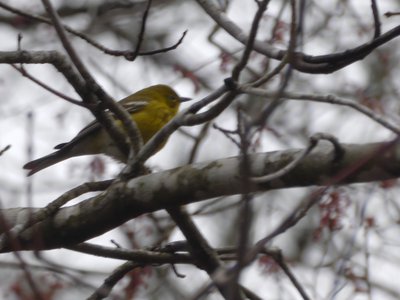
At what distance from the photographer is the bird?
20.4 feet

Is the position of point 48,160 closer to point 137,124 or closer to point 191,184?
point 137,124

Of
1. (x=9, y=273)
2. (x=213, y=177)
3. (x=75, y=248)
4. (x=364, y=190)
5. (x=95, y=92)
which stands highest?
(x=95, y=92)

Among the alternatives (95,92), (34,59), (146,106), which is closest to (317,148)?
(95,92)

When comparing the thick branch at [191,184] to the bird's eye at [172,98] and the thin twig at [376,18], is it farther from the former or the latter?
the bird's eye at [172,98]

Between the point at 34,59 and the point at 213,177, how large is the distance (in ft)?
3.66

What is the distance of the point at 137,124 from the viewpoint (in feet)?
22.2

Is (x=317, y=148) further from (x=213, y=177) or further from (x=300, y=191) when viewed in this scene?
(x=300, y=191)

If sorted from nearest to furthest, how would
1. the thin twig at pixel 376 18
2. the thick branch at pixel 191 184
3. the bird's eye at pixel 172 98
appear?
the thick branch at pixel 191 184
the thin twig at pixel 376 18
the bird's eye at pixel 172 98

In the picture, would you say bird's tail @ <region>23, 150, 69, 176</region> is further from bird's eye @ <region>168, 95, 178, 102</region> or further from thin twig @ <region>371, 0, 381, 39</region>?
thin twig @ <region>371, 0, 381, 39</region>

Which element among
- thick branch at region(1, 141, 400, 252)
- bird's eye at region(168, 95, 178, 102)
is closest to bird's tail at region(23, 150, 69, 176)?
bird's eye at region(168, 95, 178, 102)

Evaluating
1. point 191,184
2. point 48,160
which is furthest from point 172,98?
point 191,184

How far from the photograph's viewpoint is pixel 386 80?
10.0 meters

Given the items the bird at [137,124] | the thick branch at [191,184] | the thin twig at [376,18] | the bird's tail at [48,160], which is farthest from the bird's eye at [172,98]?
the thin twig at [376,18]

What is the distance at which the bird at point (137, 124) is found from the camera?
6230 millimetres
